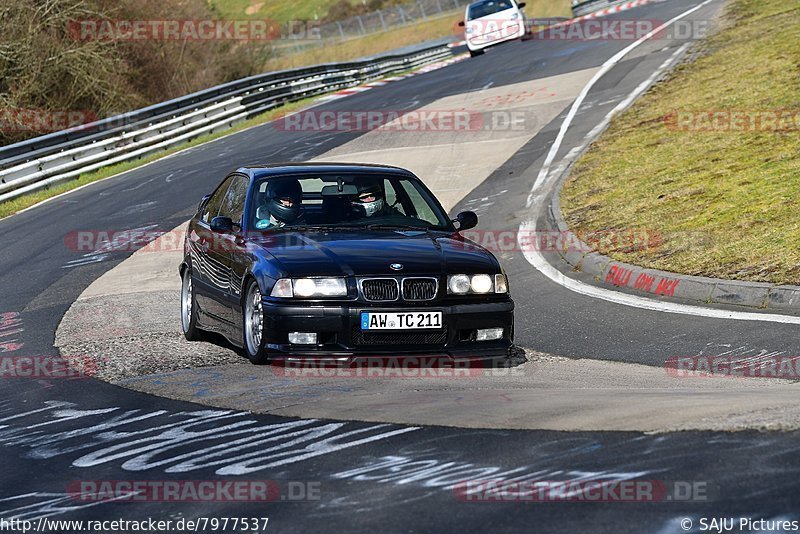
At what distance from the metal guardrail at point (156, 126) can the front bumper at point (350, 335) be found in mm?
16497

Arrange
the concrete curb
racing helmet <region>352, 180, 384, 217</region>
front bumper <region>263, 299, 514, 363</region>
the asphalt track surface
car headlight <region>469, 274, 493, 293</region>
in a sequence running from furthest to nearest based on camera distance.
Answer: the concrete curb, racing helmet <region>352, 180, 384, 217</region>, car headlight <region>469, 274, 493, 293</region>, front bumper <region>263, 299, 514, 363</region>, the asphalt track surface

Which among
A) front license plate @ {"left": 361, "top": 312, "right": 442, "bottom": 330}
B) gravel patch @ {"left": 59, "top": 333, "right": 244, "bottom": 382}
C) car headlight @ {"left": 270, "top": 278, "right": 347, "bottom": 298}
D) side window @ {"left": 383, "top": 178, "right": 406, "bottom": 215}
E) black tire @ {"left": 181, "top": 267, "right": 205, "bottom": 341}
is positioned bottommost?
gravel patch @ {"left": 59, "top": 333, "right": 244, "bottom": 382}

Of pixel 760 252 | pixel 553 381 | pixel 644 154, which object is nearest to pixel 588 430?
pixel 553 381

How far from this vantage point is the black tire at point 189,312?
10445 millimetres

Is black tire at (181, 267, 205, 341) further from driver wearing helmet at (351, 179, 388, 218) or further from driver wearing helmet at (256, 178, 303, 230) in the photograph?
driver wearing helmet at (351, 179, 388, 218)

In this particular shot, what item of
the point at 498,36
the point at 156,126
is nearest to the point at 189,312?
the point at 156,126

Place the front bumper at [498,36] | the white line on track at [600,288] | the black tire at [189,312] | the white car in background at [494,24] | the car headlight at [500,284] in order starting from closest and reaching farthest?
1. the car headlight at [500,284]
2. the white line on track at [600,288]
3. the black tire at [189,312]
4. the white car in background at [494,24]
5. the front bumper at [498,36]

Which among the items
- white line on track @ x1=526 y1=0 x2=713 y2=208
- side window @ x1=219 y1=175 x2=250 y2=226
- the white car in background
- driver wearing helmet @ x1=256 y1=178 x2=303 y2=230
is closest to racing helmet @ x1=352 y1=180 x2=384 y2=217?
driver wearing helmet @ x1=256 y1=178 x2=303 y2=230

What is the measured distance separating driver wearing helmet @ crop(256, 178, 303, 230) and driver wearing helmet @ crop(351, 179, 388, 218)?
0.46m

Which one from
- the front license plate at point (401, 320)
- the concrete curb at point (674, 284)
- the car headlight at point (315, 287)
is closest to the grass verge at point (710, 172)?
the concrete curb at point (674, 284)

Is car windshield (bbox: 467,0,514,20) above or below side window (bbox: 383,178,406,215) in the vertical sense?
above

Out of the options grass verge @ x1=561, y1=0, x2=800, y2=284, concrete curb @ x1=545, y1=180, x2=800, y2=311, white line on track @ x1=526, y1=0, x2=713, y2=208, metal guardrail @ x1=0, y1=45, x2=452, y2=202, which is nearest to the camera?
concrete curb @ x1=545, y1=180, x2=800, y2=311

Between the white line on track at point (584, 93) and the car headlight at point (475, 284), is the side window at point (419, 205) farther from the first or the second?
the white line on track at point (584, 93)

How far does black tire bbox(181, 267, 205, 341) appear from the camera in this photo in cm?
1045
